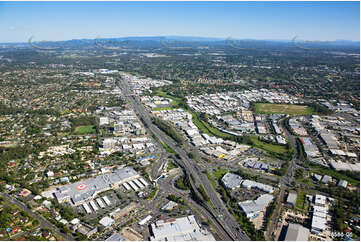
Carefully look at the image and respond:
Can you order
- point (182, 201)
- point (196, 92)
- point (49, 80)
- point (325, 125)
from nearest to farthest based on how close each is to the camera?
point (182, 201)
point (325, 125)
point (196, 92)
point (49, 80)

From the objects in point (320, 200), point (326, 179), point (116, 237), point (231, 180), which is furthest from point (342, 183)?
point (116, 237)

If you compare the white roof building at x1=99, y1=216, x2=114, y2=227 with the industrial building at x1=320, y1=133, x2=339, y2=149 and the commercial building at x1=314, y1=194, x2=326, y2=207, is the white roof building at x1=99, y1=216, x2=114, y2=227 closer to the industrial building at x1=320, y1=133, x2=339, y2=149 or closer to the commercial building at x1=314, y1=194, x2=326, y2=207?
the commercial building at x1=314, y1=194, x2=326, y2=207

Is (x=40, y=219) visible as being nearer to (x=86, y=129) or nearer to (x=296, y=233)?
(x=296, y=233)

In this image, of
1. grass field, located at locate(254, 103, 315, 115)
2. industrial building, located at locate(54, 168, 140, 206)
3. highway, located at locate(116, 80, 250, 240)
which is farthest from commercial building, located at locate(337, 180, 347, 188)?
grass field, located at locate(254, 103, 315, 115)

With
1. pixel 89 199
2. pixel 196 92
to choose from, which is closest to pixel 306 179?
pixel 89 199

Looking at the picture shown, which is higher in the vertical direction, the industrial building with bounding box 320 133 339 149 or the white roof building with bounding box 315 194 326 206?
the industrial building with bounding box 320 133 339 149

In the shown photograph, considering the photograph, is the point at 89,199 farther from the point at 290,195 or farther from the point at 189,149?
the point at 290,195
